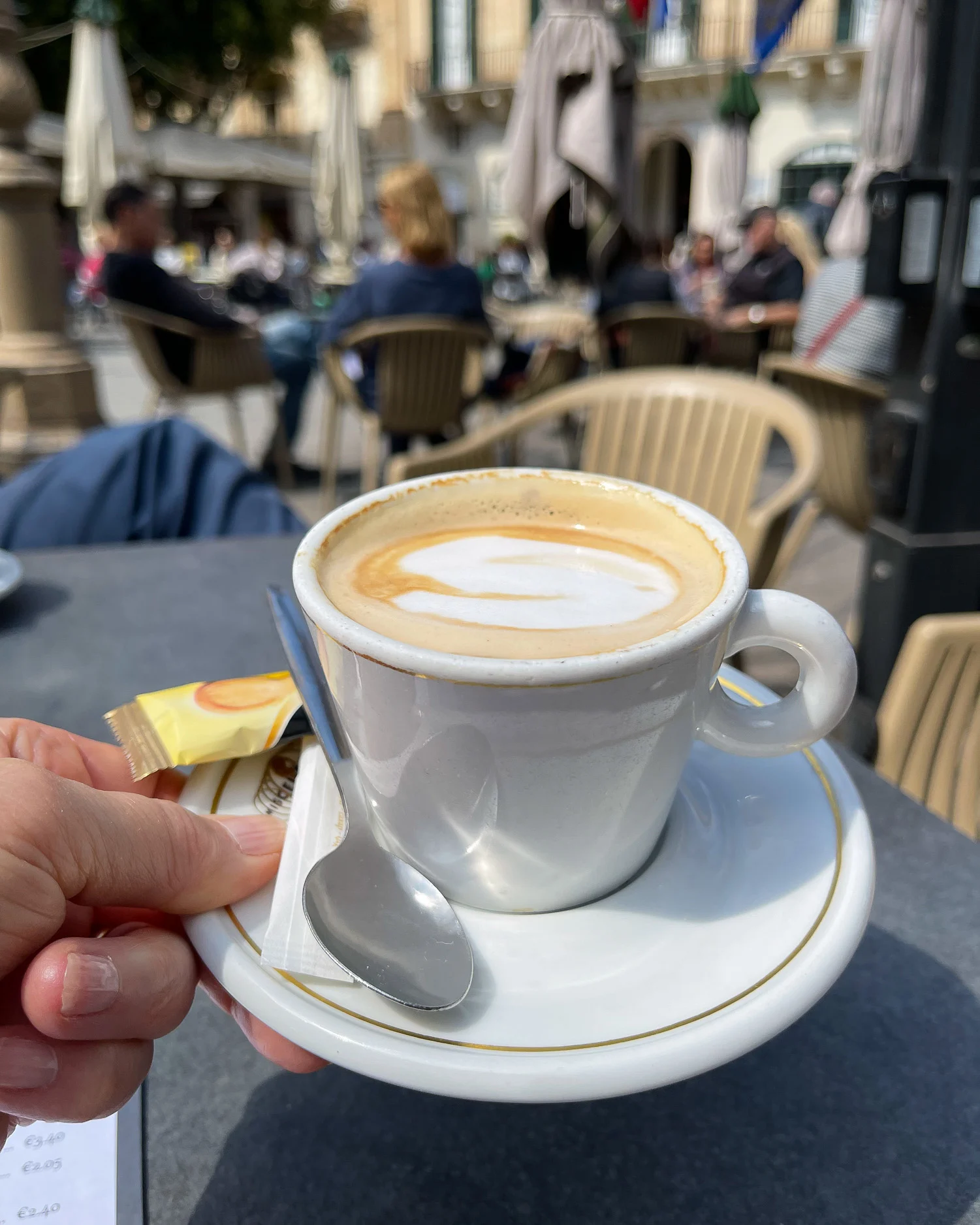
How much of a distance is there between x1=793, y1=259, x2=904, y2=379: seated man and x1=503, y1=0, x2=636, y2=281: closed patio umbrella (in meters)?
1.14

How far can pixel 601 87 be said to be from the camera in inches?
154

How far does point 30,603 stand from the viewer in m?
1.05

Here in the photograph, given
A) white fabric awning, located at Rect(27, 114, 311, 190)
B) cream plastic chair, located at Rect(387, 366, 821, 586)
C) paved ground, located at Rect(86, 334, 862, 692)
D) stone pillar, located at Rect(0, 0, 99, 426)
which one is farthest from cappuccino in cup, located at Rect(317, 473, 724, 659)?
white fabric awning, located at Rect(27, 114, 311, 190)

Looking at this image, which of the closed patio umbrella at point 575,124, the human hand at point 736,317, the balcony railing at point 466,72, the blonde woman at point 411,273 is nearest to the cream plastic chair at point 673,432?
the blonde woman at point 411,273

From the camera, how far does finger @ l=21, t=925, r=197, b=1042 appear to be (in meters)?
0.37

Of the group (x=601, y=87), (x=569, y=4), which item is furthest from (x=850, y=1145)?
(x=569, y=4)

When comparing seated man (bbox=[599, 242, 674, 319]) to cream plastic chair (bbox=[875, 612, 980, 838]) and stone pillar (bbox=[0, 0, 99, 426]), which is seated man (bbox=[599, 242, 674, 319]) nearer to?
stone pillar (bbox=[0, 0, 99, 426])

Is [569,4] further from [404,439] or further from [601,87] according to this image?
[404,439]

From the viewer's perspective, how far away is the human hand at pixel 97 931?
373mm

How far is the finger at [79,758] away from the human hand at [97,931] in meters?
0.09

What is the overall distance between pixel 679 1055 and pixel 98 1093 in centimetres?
25

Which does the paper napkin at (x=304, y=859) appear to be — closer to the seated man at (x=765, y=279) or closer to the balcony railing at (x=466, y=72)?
the seated man at (x=765, y=279)

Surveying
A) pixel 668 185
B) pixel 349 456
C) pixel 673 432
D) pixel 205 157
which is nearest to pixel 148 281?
pixel 349 456

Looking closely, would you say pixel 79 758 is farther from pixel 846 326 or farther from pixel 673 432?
pixel 846 326
